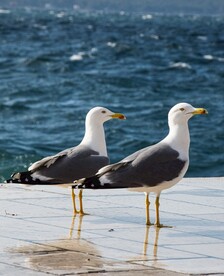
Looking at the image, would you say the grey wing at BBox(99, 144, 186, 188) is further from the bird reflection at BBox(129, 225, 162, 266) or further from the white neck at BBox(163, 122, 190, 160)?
the bird reflection at BBox(129, 225, 162, 266)

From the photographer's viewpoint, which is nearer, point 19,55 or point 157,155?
point 157,155

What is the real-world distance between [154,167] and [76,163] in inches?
25.5

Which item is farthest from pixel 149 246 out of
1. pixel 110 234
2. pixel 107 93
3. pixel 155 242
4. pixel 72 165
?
pixel 107 93

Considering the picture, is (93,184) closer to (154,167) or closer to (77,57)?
(154,167)

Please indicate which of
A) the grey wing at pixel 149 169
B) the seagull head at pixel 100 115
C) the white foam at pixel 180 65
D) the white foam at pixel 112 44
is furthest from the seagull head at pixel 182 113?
the white foam at pixel 112 44

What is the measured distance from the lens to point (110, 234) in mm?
8758

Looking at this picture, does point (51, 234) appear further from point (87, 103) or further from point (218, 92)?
point (218, 92)

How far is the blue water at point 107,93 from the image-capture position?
24484 mm

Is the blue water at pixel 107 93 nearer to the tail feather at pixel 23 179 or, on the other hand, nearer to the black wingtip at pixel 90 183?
the tail feather at pixel 23 179

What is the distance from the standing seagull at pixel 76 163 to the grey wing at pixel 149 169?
0.40m

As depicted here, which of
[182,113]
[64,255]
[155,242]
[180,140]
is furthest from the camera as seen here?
[182,113]

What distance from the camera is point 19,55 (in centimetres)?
5231

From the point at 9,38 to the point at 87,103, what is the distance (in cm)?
3682

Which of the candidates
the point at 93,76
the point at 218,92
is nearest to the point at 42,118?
the point at 218,92
